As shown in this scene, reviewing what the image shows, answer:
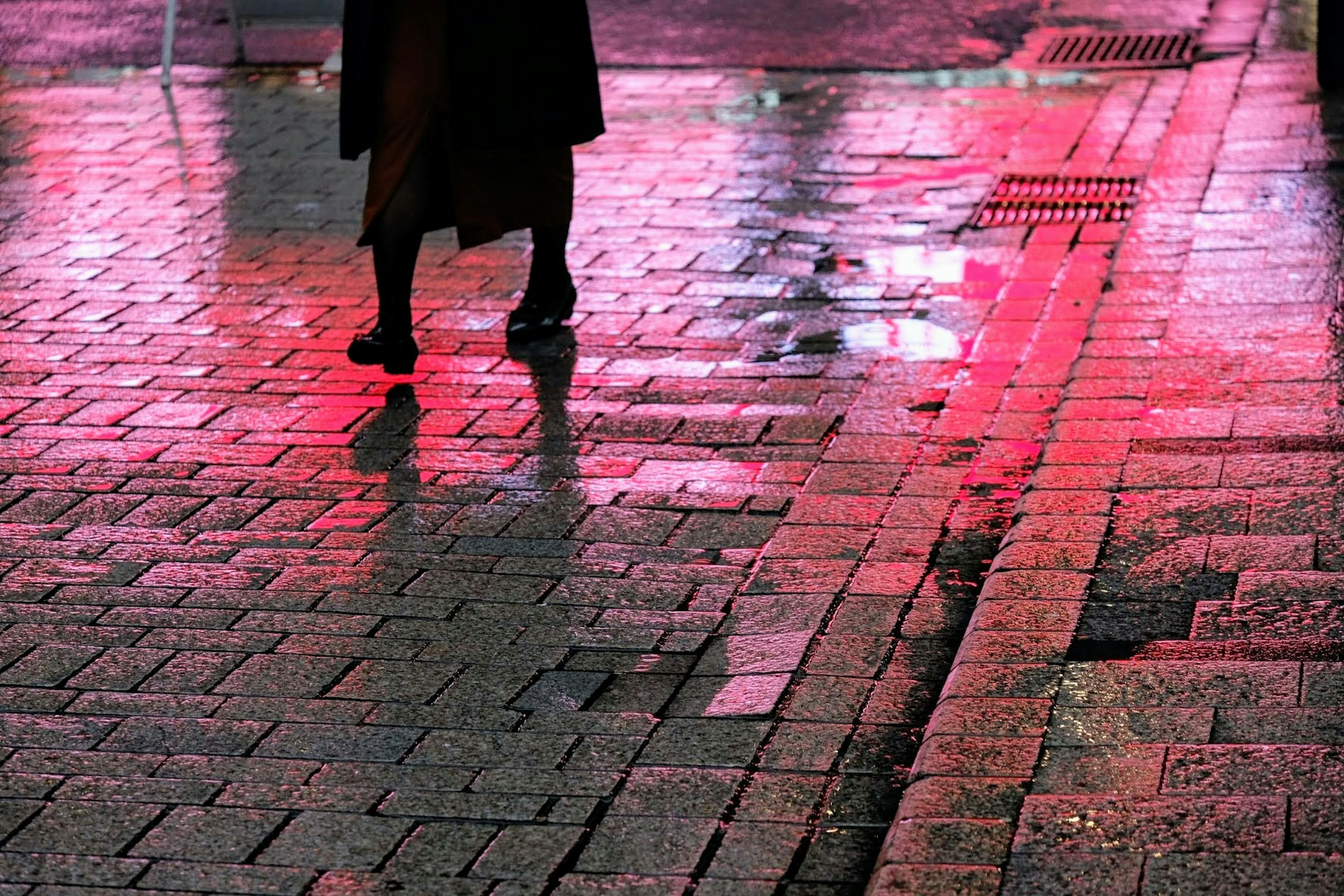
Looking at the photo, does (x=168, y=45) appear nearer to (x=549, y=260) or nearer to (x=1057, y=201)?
(x=549, y=260)

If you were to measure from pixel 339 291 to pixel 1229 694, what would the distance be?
3904 millimetres

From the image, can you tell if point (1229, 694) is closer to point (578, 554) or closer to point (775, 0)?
point (578, 554)

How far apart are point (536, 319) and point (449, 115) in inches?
28.0

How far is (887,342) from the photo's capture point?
19.2 ft

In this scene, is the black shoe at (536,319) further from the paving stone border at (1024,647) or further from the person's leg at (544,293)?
the paving stone border at (1024,647)

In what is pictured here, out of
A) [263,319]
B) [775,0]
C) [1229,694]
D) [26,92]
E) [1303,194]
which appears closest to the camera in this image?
[1229,694]

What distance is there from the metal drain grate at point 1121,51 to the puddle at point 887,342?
374 cm

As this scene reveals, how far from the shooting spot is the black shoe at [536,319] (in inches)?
235

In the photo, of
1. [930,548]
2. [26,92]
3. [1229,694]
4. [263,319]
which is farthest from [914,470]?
[26,92]

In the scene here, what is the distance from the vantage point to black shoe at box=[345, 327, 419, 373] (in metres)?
5.58

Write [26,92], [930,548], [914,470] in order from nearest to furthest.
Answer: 1. [930,548]
2. [914,470]
3. [26,92]

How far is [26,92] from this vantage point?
9.75 meters

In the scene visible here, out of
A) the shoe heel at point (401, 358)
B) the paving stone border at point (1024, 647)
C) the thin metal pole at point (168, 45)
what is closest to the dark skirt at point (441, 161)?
the shoe heel at point (401, 358)

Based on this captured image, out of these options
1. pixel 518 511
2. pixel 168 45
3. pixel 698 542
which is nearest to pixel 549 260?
pixel 518 511
